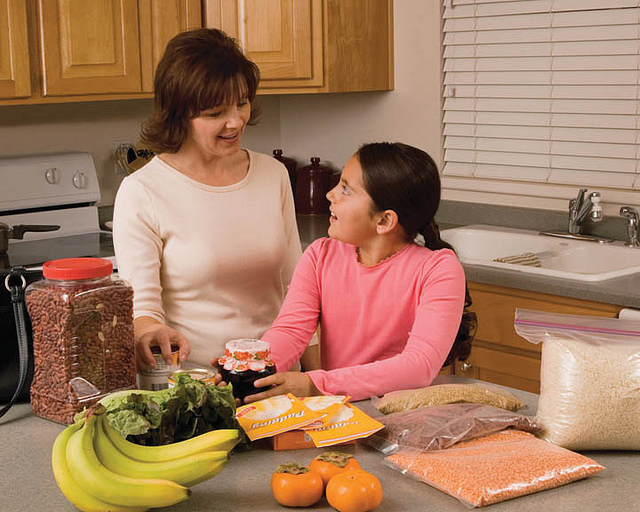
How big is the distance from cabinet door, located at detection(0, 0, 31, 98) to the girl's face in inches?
56.9

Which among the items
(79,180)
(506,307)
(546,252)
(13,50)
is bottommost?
(506,307)

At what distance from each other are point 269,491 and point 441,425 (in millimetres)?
257

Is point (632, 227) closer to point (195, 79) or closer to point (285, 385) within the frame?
point (195, 79)

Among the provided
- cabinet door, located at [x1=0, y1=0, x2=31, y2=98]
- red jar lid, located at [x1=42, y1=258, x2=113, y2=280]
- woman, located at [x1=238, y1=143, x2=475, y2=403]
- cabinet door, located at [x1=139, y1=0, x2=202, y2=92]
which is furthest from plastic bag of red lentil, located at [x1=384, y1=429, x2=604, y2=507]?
cabinet door, located at [x1=139, y1=0, x2=202, y2=92]

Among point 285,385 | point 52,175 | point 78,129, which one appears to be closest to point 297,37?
point 78,129

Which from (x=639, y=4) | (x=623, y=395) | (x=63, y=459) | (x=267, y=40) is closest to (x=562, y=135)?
(x=639, y=4)

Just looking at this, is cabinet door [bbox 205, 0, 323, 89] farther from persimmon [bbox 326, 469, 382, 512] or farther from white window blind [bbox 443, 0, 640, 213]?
persimmon [bbox 326, 469, 382, 512]

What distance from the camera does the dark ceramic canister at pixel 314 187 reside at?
143 inches

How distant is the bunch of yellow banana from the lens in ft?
3.46

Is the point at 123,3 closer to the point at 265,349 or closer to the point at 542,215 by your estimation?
the point at 542,215

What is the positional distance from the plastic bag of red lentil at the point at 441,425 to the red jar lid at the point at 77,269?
1.55 feet

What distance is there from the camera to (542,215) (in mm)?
3094

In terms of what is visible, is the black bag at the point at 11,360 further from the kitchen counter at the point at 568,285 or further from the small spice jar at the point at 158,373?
the kitchen counter at the point at 568,285

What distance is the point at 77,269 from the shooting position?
4.42ft
